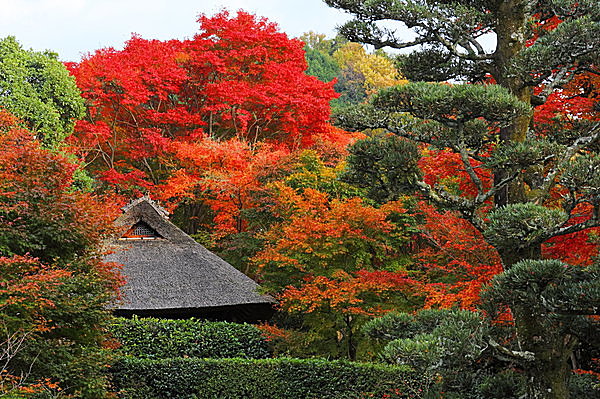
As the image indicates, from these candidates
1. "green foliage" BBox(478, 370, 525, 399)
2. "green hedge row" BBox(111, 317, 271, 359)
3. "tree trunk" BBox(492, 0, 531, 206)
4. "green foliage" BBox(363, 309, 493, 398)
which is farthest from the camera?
"green hedge row" BBox(111, 317, 271, 359)

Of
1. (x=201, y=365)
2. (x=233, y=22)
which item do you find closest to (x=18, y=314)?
(x=201, y=365)

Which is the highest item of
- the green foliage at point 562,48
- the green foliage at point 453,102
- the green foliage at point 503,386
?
the green foliage at point 562,48

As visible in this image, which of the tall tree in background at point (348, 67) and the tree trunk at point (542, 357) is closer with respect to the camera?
the tree trunk at point (542, 357)

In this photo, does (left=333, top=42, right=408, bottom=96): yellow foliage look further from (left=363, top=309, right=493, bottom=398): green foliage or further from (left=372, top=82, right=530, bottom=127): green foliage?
(left=363, top=309, right=493, bottom=398): green foliage

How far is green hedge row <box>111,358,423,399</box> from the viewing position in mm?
9070

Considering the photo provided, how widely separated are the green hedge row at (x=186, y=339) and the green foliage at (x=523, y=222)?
794cm

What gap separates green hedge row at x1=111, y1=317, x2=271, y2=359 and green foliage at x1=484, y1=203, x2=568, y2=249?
26.0ft

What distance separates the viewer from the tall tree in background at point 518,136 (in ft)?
16.5

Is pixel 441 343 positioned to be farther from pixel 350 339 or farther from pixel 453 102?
pixel 350 339

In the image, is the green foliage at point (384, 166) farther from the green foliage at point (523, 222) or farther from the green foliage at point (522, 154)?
the green foliage at point (523, 222)

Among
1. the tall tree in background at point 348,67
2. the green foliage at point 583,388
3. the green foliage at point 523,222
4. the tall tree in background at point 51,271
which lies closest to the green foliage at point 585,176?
the green foliage at point 523,222

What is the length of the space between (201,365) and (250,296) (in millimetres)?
2801

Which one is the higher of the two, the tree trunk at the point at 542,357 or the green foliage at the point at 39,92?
the green foliage at the point at 39,92

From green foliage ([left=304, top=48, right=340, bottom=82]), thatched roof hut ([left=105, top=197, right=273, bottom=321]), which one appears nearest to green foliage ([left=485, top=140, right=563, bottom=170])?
thatched roof hut ([left=105, top=197, right=273, bottom=321])
